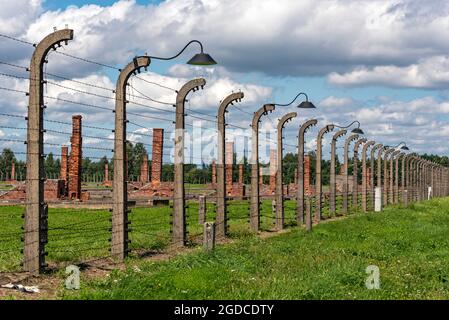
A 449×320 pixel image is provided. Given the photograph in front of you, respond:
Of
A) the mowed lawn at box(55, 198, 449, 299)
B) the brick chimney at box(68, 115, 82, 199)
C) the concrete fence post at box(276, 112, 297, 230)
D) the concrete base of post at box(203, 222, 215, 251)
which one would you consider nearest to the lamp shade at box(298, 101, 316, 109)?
the concrete fence post at box(276, 112, 297, 230)

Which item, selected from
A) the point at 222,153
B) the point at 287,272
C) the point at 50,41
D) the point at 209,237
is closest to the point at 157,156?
the point at 222,153

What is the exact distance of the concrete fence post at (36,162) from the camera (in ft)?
39.6

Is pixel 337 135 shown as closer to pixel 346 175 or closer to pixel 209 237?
pixel 346 175

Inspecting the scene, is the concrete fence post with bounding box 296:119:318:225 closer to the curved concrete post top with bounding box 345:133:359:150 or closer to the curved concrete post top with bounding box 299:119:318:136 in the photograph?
the curved concrete post top with bounding box 299:119:318:136

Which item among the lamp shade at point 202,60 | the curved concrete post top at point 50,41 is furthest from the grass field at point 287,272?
the lamp shade at point 202,60

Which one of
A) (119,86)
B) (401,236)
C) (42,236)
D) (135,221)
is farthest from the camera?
(135,221)

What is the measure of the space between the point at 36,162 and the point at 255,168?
11.7m

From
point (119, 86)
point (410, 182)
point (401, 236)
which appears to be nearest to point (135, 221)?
point (401, 236)

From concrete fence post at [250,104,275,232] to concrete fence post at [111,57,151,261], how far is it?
27.2ft

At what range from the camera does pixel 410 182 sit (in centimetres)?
5809

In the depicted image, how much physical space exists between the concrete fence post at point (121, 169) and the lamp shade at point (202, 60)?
992 millimetres

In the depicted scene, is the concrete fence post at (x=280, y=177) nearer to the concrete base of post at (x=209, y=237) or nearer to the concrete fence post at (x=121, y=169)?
the concrete base of post at (x=209, y=237)
